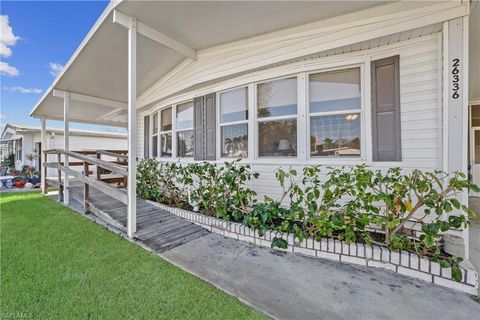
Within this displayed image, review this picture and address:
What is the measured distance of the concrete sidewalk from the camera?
202cm

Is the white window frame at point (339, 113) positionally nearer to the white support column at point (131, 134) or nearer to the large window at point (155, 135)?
the white support column at point (131, 134)

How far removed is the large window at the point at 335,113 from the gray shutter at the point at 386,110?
0.23 metres

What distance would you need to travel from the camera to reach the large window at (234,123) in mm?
4664

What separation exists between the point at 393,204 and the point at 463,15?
244cm

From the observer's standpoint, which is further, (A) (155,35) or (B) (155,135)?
(B) (155,135)

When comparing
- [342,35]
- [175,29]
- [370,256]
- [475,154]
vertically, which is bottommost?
[370,256]

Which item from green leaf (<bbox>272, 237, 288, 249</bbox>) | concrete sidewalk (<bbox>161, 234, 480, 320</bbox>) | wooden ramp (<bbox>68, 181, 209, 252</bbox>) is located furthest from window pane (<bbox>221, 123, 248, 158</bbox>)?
concrete sidewalk (<bbox>161, 234, 480, 320</bbox>)

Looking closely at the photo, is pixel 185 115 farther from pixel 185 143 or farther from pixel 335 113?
pixel 335 113

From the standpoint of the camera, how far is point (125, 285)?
2365mm

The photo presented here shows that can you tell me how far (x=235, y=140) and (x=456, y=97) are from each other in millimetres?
3445

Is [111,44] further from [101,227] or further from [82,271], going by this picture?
[82,271]

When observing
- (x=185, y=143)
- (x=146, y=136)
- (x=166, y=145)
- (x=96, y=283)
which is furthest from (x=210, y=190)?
(x=146, y=136)

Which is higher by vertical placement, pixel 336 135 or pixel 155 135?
pixel 155 135

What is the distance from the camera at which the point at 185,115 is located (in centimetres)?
594
